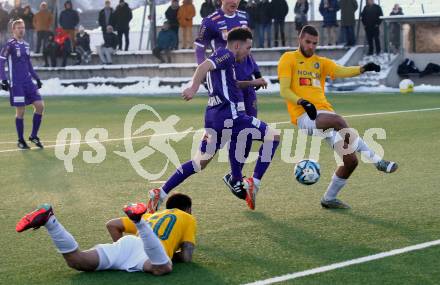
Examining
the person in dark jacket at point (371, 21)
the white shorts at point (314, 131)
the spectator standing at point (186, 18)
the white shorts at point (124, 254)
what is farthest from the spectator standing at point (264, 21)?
the white shorts at point (124, 254)

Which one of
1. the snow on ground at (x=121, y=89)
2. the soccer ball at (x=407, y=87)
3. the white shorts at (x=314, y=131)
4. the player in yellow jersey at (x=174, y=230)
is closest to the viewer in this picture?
the player in yellow jersey at (x=174, y=230)

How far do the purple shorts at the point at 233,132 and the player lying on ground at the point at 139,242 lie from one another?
1998mm

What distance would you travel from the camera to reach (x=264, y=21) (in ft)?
105

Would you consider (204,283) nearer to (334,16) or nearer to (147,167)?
(147,167)

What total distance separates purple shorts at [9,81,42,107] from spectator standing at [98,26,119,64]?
60.7 ft

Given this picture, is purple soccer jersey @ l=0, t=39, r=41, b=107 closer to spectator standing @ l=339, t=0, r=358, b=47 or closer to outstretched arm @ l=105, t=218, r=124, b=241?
outstretched arm @ l=105, t=218, r=124, b=241

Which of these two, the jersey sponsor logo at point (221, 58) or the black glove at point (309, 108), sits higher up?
the jersey sponsor logo at point (221, 58)

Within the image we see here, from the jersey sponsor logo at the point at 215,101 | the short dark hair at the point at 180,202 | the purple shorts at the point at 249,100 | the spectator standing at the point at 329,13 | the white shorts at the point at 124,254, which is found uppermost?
the spectator standing at the point at 329,13

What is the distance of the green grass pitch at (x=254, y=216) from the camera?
7.23 metres

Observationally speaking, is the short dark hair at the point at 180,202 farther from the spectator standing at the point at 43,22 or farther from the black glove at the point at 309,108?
the spectator standing at the point at 43,22

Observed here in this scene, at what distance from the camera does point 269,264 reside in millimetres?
7449

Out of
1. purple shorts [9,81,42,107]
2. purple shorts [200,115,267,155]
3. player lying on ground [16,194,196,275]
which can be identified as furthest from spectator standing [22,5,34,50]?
player lying on ground [16,194,196,275]

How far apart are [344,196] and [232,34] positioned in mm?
2279

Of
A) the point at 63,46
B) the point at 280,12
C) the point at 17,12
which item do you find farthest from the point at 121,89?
the point at 17,12
